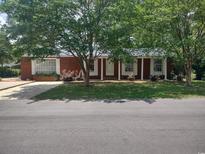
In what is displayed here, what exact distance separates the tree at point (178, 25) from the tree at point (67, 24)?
172 cm

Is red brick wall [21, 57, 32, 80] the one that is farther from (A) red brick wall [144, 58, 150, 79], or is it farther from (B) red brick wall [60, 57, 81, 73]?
(A) red brick wall [144, 58, 150, 79]

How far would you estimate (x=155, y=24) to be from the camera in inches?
860

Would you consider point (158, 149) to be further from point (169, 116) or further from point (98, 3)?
point (98, 3)

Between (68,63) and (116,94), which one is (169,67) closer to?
(68,63)

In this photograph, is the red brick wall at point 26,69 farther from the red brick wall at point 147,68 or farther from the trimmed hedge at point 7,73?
the red brick wall at point 147,68

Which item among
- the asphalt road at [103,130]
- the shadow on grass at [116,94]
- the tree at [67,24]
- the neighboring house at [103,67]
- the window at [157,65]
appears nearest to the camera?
the asphalt road at [103,130]

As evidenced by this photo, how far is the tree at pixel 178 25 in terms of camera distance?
21.0 m

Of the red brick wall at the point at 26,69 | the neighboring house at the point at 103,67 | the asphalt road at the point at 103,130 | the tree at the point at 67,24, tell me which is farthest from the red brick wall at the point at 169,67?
the asphalt road at the point at 103,130

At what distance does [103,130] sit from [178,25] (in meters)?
16.1

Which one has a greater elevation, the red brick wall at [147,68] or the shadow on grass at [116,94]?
the red brick wall at [147,68]

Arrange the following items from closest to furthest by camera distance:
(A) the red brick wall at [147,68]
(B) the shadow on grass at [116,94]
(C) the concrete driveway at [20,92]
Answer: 1. (B) the shadow on grass at [116,94]
2. (C) the concrete driveway at [20,92]
3. (A) the red brick wall at [147,68]

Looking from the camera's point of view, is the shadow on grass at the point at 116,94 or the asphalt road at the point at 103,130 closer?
the asphalt road at the point at 103,130

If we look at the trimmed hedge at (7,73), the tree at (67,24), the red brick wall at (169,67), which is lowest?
the trimmed hedge at (7,73)

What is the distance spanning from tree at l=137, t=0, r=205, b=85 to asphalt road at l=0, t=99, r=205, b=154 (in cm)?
1084
